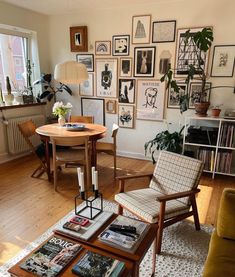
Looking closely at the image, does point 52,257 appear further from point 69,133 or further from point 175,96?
point 175,96

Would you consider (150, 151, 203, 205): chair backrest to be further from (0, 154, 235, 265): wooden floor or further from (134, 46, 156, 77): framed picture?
(134, 46, 156, 77): framed picture

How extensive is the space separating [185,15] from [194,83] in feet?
3.33

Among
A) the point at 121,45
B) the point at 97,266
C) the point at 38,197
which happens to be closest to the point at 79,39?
the point at 121,45

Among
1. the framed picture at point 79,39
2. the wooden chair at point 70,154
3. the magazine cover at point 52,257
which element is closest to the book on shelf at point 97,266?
the magazine cover at point 52,257

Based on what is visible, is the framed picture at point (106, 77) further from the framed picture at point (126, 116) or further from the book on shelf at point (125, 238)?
the book on shelf at point (125, 238)

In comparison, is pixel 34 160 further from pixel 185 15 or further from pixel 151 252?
pixel 185 15

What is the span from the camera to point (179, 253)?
6.25 ft

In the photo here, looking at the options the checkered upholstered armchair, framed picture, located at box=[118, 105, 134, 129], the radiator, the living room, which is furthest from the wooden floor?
framed picture, located at box=[118, 105, 134, 129]

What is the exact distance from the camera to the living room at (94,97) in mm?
2561

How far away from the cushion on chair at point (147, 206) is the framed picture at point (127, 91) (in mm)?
2244

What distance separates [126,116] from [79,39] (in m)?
1.66

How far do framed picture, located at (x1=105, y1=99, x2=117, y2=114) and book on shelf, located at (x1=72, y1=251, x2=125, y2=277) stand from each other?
3.19 meters

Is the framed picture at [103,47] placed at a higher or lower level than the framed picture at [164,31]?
lower

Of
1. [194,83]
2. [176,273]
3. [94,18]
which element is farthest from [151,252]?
[94,18]
